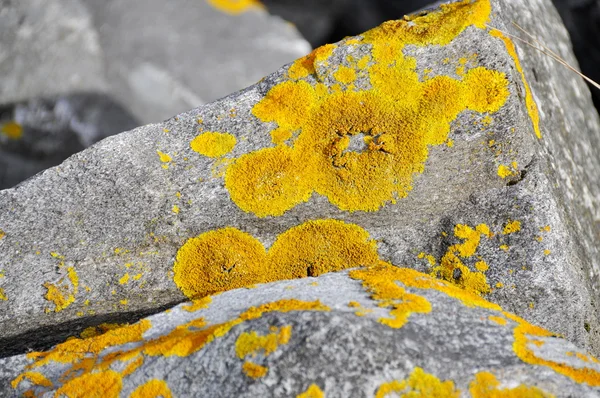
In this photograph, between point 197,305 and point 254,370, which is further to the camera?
point 197,305

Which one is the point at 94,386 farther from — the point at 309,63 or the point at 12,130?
the point at 12,130

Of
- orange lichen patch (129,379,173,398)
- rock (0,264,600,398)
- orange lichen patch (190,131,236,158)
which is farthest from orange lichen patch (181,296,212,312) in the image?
orange lichen patch (190,131,236,158)

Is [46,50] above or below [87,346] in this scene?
above

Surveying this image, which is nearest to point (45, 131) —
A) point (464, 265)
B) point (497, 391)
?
point (464, 265)

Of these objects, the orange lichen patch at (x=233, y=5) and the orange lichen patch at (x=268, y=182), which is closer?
the orange lichen patch at (x=268, y=182)

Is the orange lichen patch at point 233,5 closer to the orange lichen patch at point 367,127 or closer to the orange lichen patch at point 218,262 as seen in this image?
the orange lichen patch at point 367,127

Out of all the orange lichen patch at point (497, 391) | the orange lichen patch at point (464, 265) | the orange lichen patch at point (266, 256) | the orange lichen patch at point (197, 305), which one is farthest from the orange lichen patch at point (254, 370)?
the orange lichen patch at point (464, 265)

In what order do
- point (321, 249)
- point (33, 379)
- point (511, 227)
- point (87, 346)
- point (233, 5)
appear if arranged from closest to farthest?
point (33, 379) → point (87, 346) → point (511, 227) → point (321, 249) → point (233, 5)
